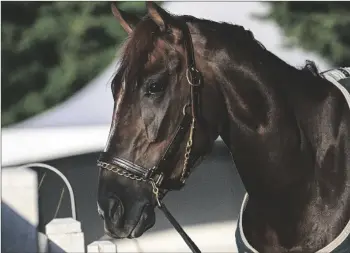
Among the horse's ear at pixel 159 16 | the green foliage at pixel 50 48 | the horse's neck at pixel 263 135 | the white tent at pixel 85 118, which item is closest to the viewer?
the horse's ear at pixel 159 16

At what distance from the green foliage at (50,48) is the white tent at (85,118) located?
436 mm

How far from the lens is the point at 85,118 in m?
2.74

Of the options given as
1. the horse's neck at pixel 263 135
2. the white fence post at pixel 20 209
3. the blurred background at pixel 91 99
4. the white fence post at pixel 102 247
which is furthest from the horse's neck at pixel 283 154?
the white fence post at pixel 20 209

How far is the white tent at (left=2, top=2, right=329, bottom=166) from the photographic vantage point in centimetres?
268

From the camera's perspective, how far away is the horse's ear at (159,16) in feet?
4.20

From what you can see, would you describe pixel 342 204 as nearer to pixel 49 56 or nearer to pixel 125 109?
pixel 125 109

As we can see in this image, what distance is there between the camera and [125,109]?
52.2 inches

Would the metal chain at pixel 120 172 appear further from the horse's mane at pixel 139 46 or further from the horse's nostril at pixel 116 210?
the horse's mane at pixel 139 46

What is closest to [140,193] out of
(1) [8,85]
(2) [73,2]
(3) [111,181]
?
(3) [111,181]

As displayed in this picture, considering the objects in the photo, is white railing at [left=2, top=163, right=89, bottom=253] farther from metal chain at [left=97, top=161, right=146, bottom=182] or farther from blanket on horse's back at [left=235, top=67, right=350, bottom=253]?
metal chain at [left=97, top=161, right=146, bottom=182]

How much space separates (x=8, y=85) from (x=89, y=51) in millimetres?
625

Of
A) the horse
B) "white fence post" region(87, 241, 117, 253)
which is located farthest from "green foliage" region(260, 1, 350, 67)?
the horse

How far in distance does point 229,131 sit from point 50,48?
91.2 inches

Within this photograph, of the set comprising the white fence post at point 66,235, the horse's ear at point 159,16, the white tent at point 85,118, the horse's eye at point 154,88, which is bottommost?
the white fence post at point 66,235
